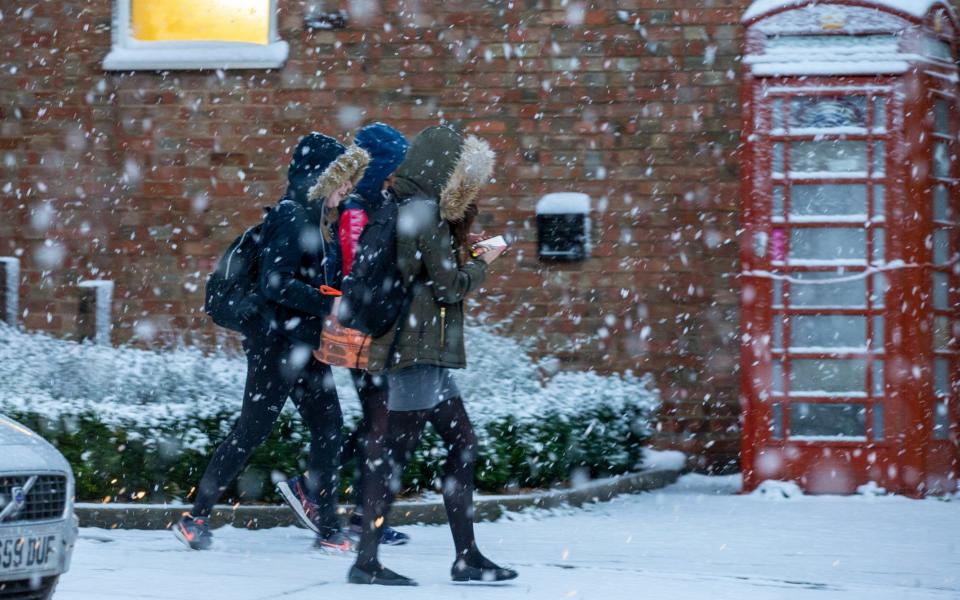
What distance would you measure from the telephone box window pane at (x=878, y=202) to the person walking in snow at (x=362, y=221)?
3.98 metres

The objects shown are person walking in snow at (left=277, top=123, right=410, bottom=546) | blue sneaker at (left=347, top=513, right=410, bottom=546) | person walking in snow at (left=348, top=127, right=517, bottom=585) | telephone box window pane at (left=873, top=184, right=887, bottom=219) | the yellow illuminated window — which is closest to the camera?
person walking in snow at (left=348, top=127, right=517, bottom=585)

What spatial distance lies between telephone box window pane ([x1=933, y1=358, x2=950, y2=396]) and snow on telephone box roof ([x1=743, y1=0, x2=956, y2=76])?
1.91m

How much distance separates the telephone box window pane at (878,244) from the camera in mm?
9531

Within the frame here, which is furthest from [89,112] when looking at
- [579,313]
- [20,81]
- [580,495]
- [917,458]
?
[917,458]

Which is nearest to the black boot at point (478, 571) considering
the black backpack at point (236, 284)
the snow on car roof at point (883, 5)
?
the black backpack at point (236, 284)

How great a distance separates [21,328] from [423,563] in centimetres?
560

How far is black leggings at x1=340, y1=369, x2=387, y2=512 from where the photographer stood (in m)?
5.94

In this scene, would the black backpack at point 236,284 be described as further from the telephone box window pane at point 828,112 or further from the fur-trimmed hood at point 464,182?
the telephone box window pane at point 828,112

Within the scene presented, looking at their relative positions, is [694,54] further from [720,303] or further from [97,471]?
[97,471]

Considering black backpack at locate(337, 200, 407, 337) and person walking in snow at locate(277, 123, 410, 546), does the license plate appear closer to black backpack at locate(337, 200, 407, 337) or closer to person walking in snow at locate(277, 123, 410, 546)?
black backpack at locate(337, 200, 407, 337)

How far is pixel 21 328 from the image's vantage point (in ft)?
36.4

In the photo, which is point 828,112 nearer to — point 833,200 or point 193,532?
point 833,200

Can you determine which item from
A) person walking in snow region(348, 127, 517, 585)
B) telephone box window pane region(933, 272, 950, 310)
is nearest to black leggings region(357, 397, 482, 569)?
person walking in snow region(348, 127, 517, 585)

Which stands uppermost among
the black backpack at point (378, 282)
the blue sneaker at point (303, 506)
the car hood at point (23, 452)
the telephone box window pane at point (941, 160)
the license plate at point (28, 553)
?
the telephone box window pane at point (941, 160)
